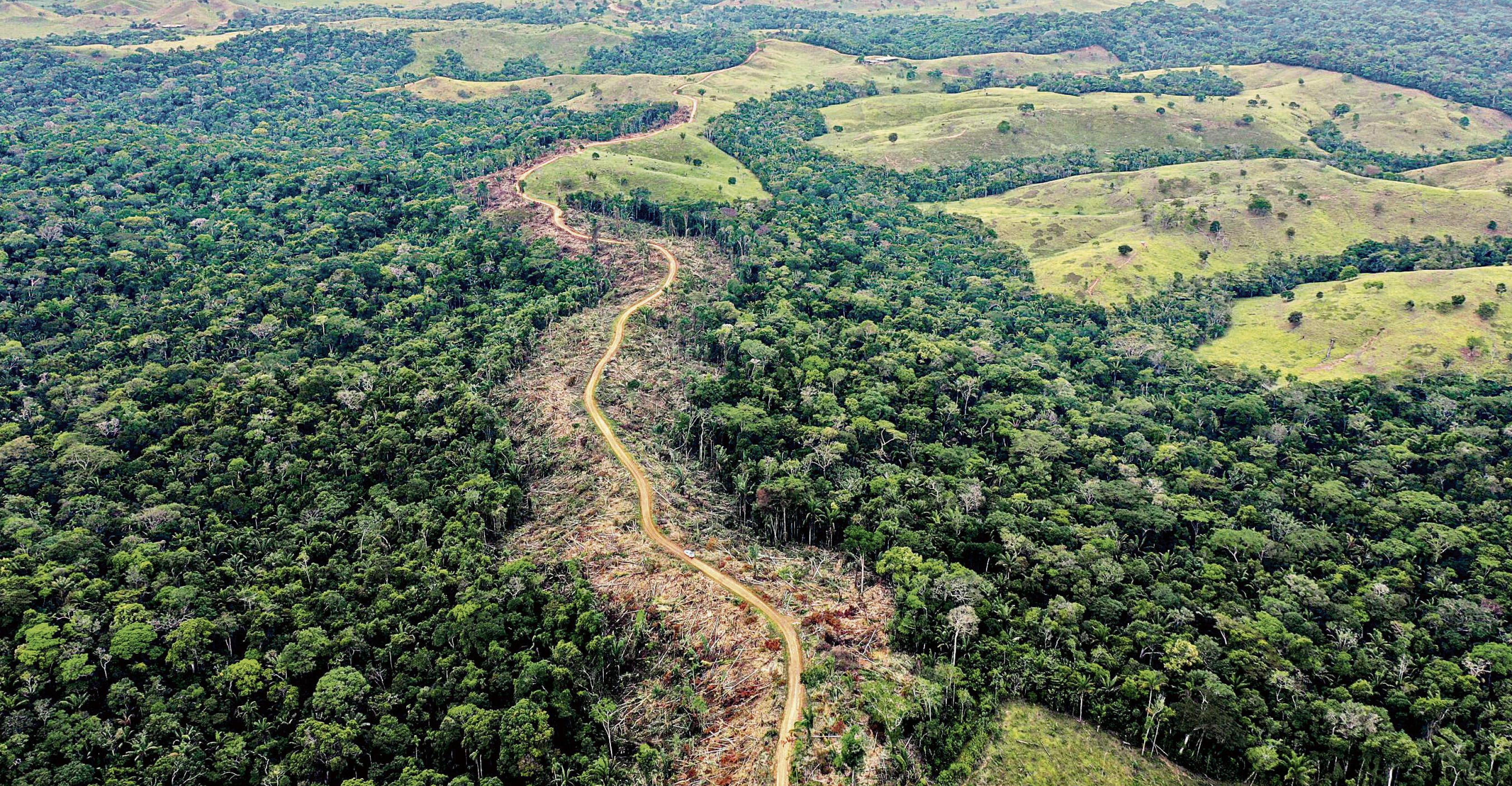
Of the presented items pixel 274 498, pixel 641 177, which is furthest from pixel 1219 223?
pixel 274 498

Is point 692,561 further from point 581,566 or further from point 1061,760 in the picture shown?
point 1061,760

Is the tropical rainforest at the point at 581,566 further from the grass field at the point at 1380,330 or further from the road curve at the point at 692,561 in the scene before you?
the grass field at the point at 1380,330

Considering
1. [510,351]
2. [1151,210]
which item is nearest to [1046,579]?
[510,351]

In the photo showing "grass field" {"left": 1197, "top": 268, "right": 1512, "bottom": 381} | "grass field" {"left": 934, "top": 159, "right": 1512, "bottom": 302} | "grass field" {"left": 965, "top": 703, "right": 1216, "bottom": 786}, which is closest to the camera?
"grass field" {"left": 965, "top": 703, "right": 1216, "bottom": 786}

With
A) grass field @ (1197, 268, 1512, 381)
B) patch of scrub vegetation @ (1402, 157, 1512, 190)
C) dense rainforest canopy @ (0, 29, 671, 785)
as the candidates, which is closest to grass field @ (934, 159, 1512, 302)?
patch of scrub vegetation @ (1402, 157, 1512, 190)

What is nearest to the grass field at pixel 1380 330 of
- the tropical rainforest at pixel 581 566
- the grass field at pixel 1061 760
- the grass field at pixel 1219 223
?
the tropical rainforest at pixel 581 566

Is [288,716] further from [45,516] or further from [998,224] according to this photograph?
[998,224]

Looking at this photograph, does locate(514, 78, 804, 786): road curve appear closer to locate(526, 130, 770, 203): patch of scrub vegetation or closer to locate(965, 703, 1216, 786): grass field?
locate(965, 703, 1216, 786): grass field
